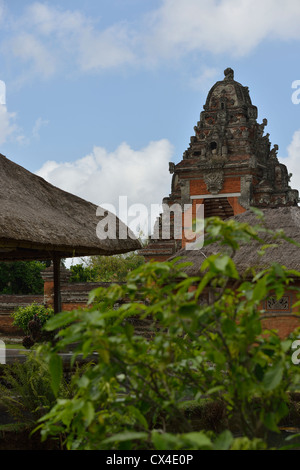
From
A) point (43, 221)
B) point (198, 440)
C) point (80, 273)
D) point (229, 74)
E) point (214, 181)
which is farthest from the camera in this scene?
point (229, 74)

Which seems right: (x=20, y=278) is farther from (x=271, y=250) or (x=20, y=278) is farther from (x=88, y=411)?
(x=88, y=411)

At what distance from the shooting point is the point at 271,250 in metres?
9.77

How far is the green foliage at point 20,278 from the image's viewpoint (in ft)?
76.6

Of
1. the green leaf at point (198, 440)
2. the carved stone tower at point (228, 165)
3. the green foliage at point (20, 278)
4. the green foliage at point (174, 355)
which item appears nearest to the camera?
the green leaf at point (198, 440)

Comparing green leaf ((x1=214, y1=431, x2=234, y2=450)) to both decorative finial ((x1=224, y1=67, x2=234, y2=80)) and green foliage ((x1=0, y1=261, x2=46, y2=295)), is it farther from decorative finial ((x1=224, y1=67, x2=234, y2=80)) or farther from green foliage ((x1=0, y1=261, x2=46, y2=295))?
decorative finial ((x1=224, y1=67, x2=234, y2=80))

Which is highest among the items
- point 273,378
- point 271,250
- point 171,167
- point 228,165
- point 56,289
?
point 171,167

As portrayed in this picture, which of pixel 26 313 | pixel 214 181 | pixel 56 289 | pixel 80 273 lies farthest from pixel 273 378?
pixel 80 273

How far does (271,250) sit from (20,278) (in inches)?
630

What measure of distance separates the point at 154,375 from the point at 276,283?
73cm

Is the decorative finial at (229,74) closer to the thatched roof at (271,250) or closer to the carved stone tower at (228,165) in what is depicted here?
the carved stone tower at (228,165)

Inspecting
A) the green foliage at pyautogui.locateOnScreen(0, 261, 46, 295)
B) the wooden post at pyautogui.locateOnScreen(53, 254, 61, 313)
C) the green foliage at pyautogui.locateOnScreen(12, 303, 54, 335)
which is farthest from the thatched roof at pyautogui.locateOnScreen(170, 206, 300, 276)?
the green foliage at pyautogui.locateOnScreen(0, 261, 46, 295)

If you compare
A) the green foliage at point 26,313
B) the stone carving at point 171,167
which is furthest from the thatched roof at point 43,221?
the stone carving at point 171,167

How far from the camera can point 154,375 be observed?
261 cm
